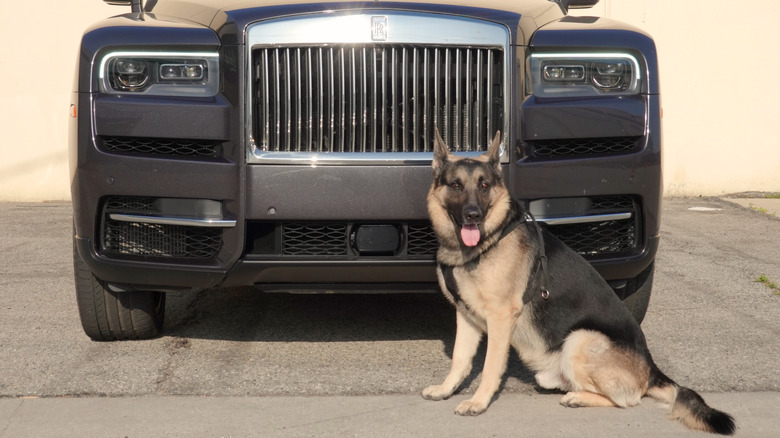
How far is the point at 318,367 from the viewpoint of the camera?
4586 mm

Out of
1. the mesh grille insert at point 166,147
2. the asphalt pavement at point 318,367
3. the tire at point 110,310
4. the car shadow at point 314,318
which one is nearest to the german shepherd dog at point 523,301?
the asphalt pavement at point 318,367

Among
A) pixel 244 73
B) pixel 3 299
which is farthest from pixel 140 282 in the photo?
pixel 3 299

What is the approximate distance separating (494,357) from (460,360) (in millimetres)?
252

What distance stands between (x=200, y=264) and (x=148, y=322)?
2.50 ft

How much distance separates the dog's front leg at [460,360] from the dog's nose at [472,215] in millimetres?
521

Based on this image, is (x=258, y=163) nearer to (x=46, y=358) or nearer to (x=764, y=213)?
(x=46, y=358)

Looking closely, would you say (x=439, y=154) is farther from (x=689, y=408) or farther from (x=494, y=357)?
(x=689, y=408)

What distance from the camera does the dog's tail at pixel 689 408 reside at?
3.62 meters

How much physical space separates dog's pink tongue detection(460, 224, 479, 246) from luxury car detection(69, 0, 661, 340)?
1.09 feet

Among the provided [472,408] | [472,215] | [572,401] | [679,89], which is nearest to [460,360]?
[472,408]

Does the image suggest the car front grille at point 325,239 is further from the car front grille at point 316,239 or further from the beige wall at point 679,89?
the beige wall at point 679,89

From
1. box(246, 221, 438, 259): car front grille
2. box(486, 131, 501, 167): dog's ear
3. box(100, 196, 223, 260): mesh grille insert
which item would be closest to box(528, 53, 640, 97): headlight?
box(486, 131, 501, 167): dog's ear

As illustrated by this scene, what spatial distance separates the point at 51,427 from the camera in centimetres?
378

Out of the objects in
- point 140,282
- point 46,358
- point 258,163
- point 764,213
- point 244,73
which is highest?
point 244,73
